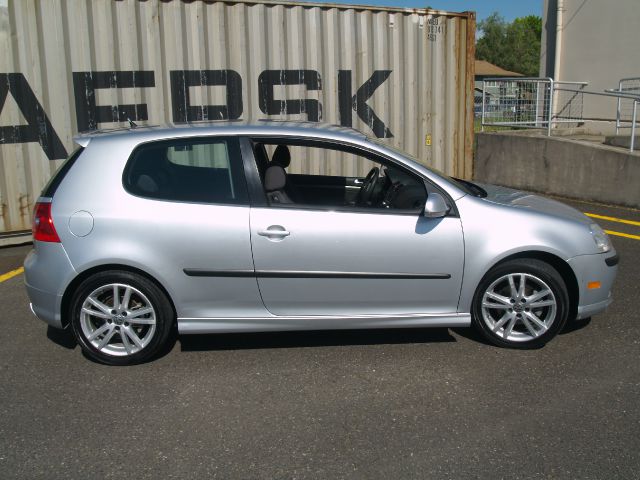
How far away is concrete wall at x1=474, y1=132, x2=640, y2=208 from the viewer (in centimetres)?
959

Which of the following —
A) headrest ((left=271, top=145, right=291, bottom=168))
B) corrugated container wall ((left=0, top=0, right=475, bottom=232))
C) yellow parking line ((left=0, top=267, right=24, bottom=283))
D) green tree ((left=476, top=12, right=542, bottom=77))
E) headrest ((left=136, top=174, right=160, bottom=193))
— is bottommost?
yellow parking line ((left=0, top=267, right=24, bottom=283))

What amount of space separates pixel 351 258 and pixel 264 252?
0.56 meters

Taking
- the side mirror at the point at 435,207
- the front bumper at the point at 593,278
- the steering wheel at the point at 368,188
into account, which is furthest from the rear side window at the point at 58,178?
the front bumper at the point at 593,278

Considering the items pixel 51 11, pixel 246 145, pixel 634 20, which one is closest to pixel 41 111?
pixel 51 11

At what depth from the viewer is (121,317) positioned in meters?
4.18

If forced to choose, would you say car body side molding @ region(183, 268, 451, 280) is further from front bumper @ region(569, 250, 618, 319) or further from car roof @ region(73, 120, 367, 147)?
front bumper @ region(569, 250, 618, 319)

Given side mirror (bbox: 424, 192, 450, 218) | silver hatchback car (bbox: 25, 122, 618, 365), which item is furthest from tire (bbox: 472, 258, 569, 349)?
side mirror (bbox: 424, 192, 450, 218)

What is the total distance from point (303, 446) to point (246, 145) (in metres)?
1.99

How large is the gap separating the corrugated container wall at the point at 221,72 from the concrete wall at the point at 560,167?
1.93m

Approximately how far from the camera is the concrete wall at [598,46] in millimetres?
14742

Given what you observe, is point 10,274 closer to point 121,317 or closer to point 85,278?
point 85,278

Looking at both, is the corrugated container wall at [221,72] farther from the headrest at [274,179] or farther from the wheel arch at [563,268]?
the wheel arch at [563,268]

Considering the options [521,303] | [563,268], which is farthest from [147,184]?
[563,268]

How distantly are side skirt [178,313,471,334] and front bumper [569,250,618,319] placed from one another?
0.79 m
